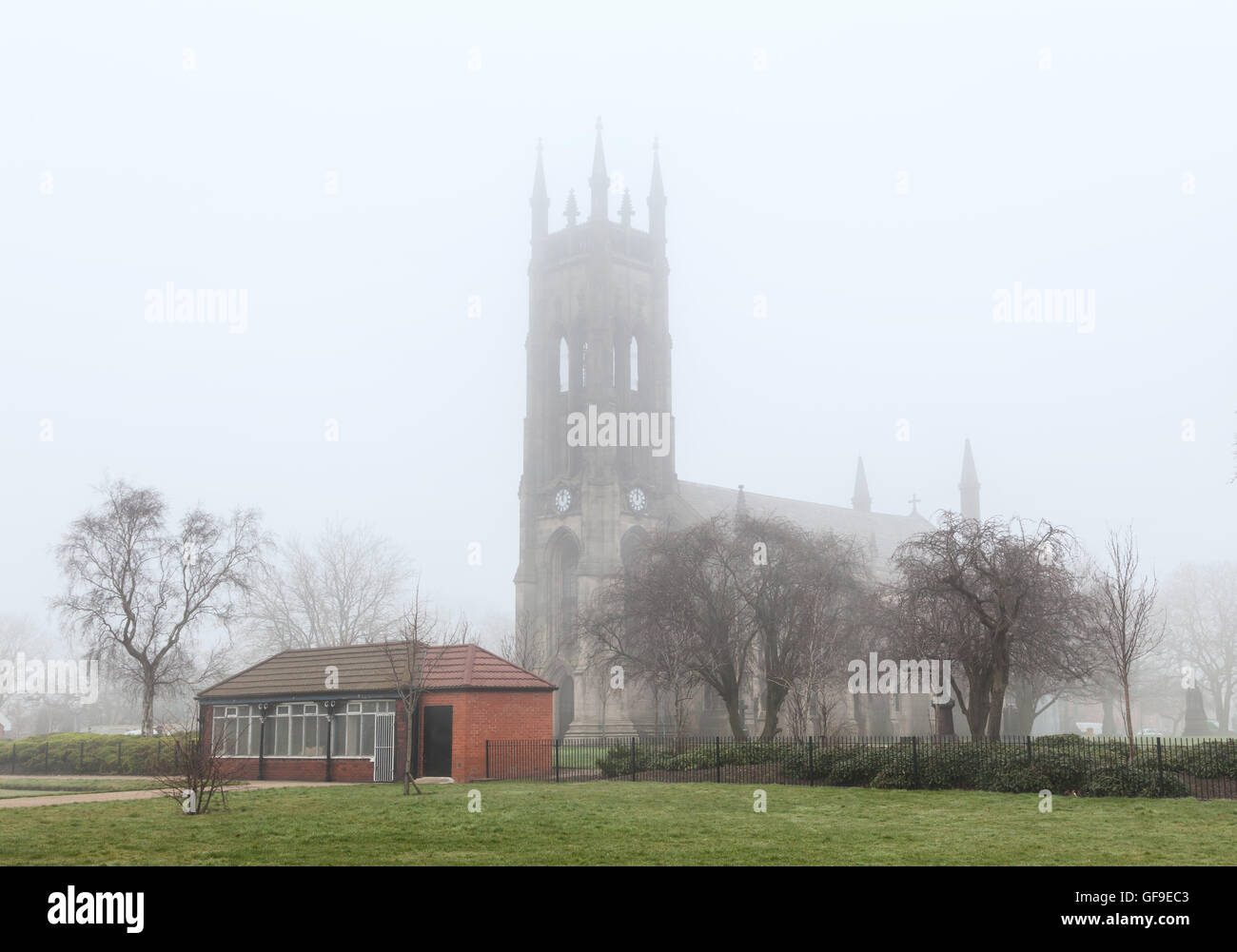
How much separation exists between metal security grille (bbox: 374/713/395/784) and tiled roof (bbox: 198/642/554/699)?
93 cm

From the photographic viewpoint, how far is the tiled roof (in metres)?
31.7

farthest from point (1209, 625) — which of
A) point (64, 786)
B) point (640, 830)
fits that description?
point (640, 830)

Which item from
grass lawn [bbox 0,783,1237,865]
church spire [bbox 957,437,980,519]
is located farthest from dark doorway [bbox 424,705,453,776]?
church spire [bbox 957,437,980,519]

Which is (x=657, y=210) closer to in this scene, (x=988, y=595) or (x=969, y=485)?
(x=969, y=485)

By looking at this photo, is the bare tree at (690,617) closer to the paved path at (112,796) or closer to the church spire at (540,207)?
the paved path at (112,796)

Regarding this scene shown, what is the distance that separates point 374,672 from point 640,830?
1697cm

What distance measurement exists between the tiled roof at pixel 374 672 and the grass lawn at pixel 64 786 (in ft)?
12.9

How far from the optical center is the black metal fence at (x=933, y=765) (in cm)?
2283

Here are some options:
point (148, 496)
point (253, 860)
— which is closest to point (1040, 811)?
point (253, 860)

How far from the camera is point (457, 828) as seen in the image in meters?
17.8
